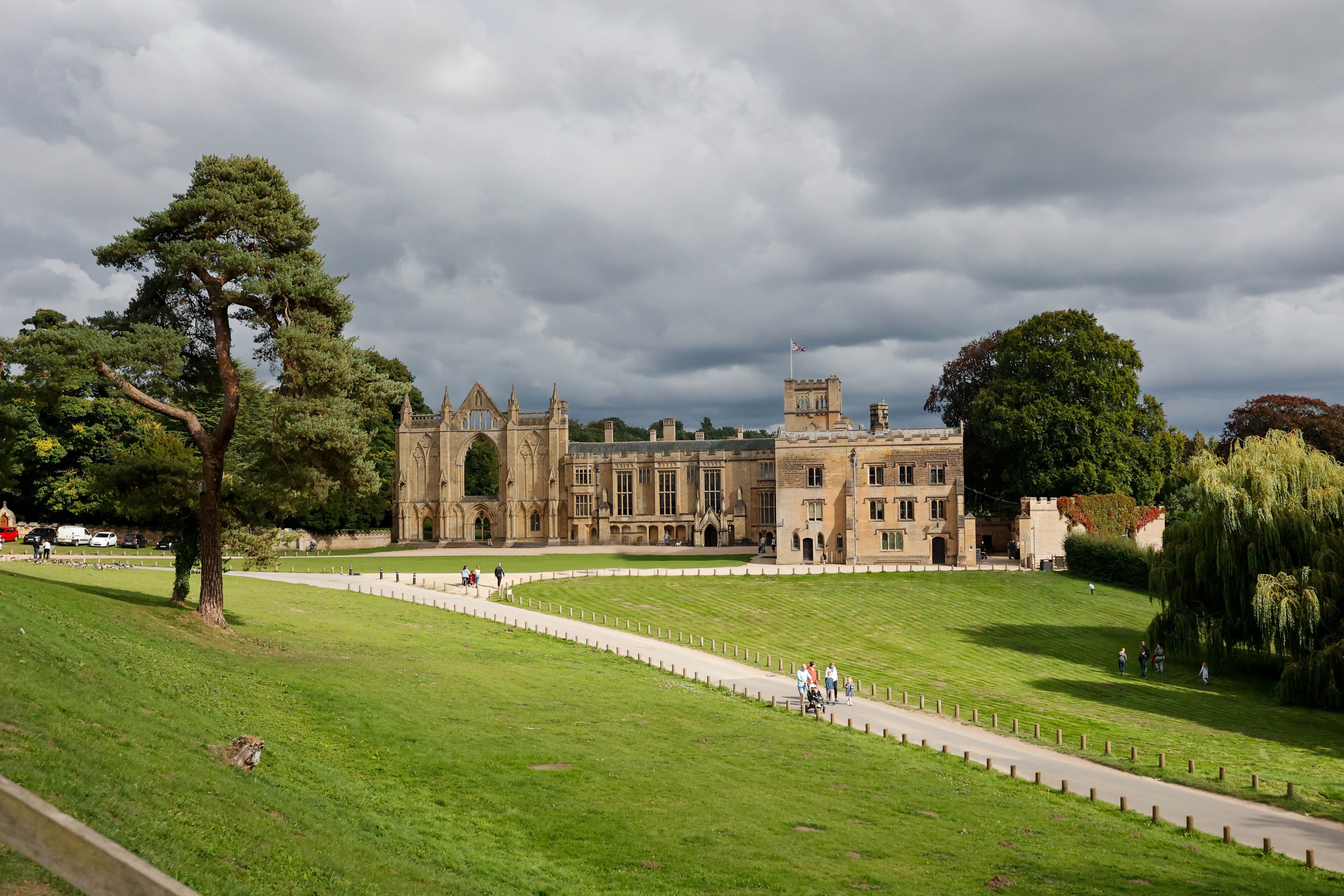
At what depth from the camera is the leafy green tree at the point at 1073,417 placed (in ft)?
207

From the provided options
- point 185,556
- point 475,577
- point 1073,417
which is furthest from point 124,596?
point 1073,417

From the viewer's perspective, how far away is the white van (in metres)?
60.5

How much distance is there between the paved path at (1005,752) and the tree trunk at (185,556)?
13365 millimetres

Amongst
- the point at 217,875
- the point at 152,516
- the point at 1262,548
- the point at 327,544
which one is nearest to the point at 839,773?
the point at 217,875

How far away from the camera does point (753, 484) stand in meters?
80.1

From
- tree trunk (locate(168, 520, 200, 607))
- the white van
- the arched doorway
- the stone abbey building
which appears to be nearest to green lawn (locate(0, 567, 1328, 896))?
tree trunk (locate(168, 520, 200, 607))

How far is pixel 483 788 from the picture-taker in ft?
51.3

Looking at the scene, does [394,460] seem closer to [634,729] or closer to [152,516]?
[152,516]

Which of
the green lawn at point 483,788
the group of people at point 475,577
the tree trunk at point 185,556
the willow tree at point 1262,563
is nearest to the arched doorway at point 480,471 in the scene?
the group of people at point 475,577

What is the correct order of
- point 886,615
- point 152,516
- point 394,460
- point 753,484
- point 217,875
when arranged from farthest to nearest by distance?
point 394,460
point 753,484
point 886,615
point 152,516
point 217,875

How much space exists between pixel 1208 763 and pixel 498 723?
1797 centimetres

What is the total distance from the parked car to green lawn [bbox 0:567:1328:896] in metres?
41.2

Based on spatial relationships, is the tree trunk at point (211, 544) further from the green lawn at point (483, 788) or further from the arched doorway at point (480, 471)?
the arched doorway at point (480, 471)

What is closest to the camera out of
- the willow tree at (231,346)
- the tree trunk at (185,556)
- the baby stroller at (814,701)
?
the willow tree at (231,346)
